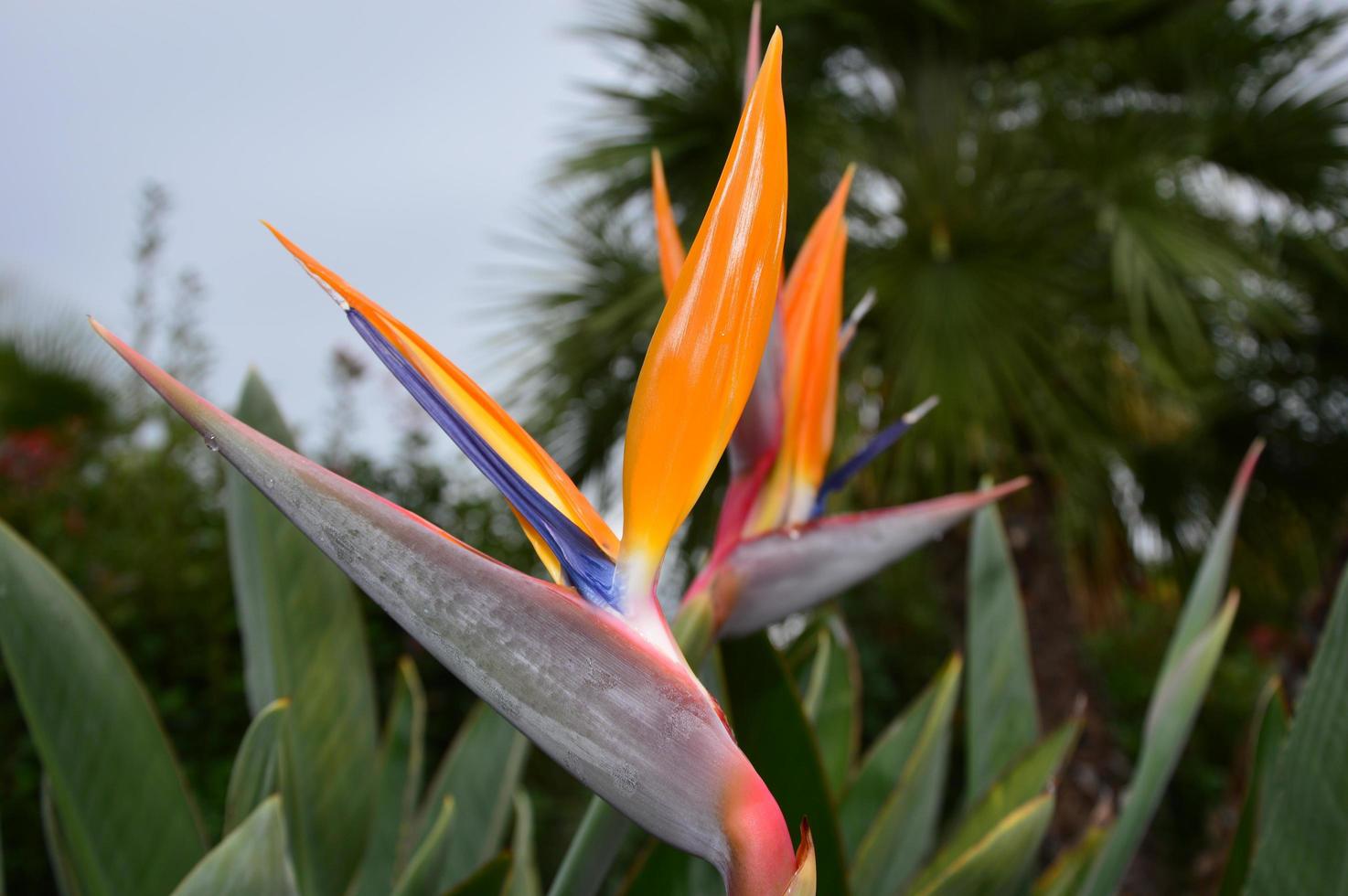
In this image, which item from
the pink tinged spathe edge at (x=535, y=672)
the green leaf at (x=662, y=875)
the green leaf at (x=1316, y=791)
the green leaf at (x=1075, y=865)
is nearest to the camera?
the pink tinged spathe edge at (x=535, y=672)

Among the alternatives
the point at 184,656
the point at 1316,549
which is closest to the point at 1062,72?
the point at 1316,549

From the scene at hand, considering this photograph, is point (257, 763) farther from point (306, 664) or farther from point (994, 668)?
point (994, 668)

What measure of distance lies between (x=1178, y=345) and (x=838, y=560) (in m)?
1.89

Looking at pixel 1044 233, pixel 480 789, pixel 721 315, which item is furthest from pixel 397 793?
pixel 1044 233

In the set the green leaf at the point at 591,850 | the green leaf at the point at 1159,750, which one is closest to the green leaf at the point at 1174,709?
the green leaf at the point at 1159,750

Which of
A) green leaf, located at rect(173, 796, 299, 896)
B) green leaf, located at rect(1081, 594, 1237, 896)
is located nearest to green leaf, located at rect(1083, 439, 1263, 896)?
green leaf, located at rect(1081, 594, 1237, 896)

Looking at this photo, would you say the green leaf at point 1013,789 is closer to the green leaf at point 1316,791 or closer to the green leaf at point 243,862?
the green leaf at point 1316,791

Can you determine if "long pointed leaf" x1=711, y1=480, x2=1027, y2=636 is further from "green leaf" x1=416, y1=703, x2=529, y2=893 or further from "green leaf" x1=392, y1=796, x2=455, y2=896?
"green leaf" x1=416, y1=703, x2=529, y2=893

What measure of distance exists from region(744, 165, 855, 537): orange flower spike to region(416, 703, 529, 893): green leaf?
0.95 ft

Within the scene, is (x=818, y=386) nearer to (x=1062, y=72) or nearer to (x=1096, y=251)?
(x=1096, y=251)

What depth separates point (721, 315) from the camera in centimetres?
28

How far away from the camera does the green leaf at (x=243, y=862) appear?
33 cm

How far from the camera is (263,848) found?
33cm

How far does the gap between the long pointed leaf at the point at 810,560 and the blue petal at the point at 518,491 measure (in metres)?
0.10
